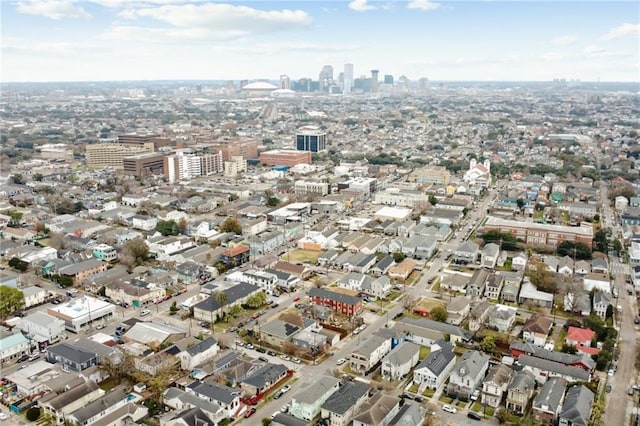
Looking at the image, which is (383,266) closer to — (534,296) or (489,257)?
(489,257)

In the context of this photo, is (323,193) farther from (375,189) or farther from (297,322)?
(297,322)

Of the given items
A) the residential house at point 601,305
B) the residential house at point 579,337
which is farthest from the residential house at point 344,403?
the residential house at point 601,305

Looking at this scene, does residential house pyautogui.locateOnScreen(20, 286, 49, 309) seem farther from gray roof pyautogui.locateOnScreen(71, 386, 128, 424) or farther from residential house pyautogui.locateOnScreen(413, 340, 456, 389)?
residential house pyautogui.locateOnScreen(413, 340, 456, 389)

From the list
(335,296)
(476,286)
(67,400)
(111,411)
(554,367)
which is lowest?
(111,411)

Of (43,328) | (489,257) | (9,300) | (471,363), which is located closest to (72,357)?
(43,328)

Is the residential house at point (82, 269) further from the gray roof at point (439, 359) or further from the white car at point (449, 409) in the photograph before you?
the white car at point (449, 409)

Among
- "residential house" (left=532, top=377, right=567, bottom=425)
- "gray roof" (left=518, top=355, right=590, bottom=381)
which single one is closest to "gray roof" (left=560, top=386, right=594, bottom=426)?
"residential house" (left=532, top=377, right=567, bottom=425)
